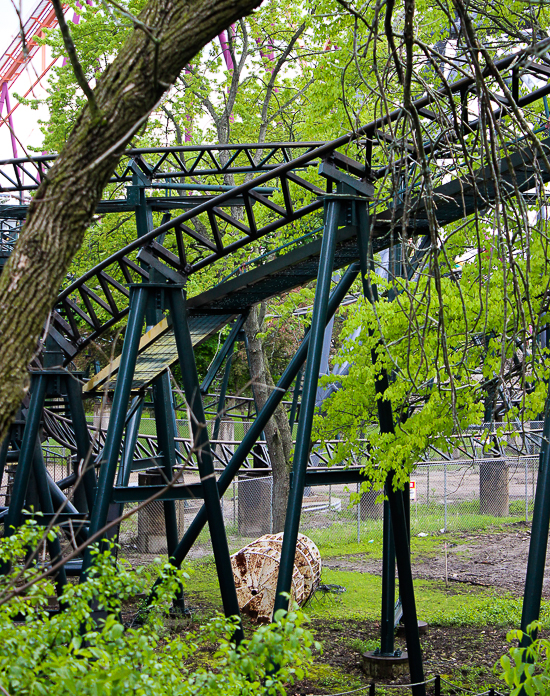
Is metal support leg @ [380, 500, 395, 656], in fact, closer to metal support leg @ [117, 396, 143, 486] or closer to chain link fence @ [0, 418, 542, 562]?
metal support leg @ [117, 396, 143, 486]


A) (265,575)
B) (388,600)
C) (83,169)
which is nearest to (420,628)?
(388,600)

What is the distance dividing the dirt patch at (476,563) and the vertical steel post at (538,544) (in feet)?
24.0

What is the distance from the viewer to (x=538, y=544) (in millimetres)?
5969

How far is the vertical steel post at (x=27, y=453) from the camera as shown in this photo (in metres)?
8.41

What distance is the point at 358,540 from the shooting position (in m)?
18.2

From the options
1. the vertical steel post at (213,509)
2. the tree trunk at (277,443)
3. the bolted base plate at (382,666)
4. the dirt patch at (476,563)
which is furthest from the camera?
the tree trunk at (277,443)

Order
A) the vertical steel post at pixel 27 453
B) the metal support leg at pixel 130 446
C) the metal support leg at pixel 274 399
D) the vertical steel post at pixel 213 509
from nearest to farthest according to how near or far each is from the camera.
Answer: the vertical steel post at pixel 213 509 < the metal support leg at pixel 274 399 < the vertical steel post at pixel 27 453 < the metal support leg at pixel 130 446

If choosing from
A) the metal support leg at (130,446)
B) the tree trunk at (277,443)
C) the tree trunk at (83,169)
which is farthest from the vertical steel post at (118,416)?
the tree trunk at (277,443)

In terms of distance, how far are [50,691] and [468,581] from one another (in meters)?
12.3

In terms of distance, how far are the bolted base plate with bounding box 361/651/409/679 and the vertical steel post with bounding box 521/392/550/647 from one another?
3377mm

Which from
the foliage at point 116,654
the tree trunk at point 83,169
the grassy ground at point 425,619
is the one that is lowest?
the grassy ground at point 425,619

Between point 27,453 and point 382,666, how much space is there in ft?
15.6

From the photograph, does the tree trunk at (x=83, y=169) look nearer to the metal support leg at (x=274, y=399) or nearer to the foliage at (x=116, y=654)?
the foliage at (x=116, y=654)

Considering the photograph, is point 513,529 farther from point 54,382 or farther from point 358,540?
point 54,382
